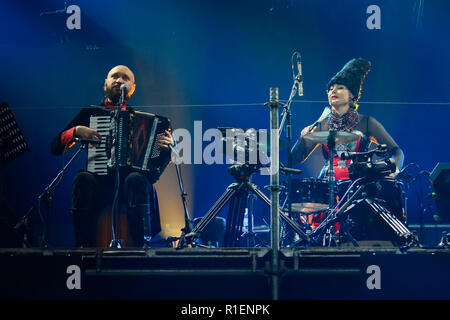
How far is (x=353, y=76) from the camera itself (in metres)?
6.41

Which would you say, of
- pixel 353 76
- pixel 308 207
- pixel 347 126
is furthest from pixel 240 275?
pixel 353 76

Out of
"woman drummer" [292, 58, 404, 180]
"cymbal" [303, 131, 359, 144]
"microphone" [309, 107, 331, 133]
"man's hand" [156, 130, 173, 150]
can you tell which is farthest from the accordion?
"microphone" [309, 107, 331, 133]

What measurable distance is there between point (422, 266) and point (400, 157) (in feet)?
8.53

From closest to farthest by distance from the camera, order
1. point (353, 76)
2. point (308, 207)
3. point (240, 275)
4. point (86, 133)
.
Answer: point (240, 275), point (86, 133), point (308, 207), point (353, 76)

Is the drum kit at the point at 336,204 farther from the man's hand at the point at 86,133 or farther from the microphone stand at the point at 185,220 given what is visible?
the man's hand at the point at 86,133

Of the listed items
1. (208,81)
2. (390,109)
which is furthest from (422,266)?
(208,81)

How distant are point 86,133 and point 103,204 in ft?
2.26

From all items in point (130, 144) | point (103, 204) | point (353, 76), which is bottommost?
point (103, 204)

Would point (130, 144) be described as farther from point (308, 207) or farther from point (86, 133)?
point (308, 207)

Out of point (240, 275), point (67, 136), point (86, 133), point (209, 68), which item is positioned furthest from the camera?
point (209, 68)

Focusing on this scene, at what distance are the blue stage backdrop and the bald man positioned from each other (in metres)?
2.38

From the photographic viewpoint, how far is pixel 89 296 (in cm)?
337

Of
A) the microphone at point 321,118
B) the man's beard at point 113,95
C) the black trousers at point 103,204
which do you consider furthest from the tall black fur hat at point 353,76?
the black trousers at point 103,204

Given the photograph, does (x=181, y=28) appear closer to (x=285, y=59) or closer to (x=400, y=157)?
(x=285, y=59)
